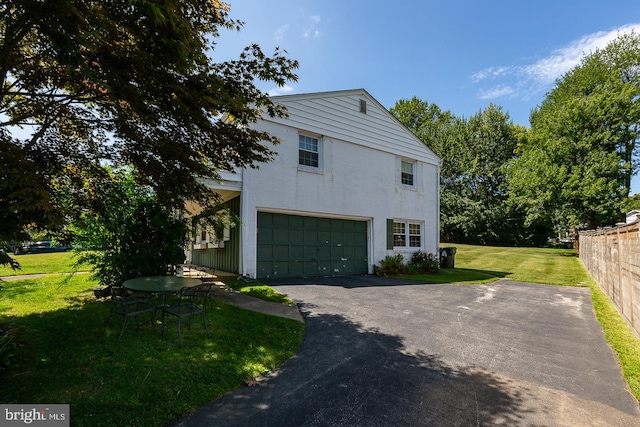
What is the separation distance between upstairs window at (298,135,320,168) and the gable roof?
403mm

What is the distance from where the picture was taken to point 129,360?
363cm

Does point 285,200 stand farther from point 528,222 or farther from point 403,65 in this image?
point 528,222

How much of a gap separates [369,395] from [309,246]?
7.99m

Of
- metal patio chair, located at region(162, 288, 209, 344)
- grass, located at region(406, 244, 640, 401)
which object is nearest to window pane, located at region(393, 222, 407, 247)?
grass, located at region(406, 244, 640, 401)

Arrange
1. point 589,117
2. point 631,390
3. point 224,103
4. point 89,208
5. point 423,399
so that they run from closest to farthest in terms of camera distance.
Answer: point 423,399 → point 631,390 → point 224,103 → point 89,208 → point 589,117

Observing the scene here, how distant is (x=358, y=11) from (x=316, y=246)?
7917 millimetres

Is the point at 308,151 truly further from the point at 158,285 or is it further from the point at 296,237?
the point at 158,285

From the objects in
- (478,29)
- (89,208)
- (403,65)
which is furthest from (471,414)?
(403,65)

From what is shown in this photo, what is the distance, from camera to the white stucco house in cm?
1014

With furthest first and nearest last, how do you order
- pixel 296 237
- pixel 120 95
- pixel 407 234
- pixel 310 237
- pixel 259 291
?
pixel 407 234
pixel 310 237
pixel 296 237
pixel 259 291
pixel 120 95

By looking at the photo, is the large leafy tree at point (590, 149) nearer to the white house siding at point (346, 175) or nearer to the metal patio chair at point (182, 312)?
the white house siding at point (346, 175)

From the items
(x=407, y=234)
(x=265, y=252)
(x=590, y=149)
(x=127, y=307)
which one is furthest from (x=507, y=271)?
(x=127, y=307)

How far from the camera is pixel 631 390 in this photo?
349 cm

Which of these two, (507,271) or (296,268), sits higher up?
(296,268)
